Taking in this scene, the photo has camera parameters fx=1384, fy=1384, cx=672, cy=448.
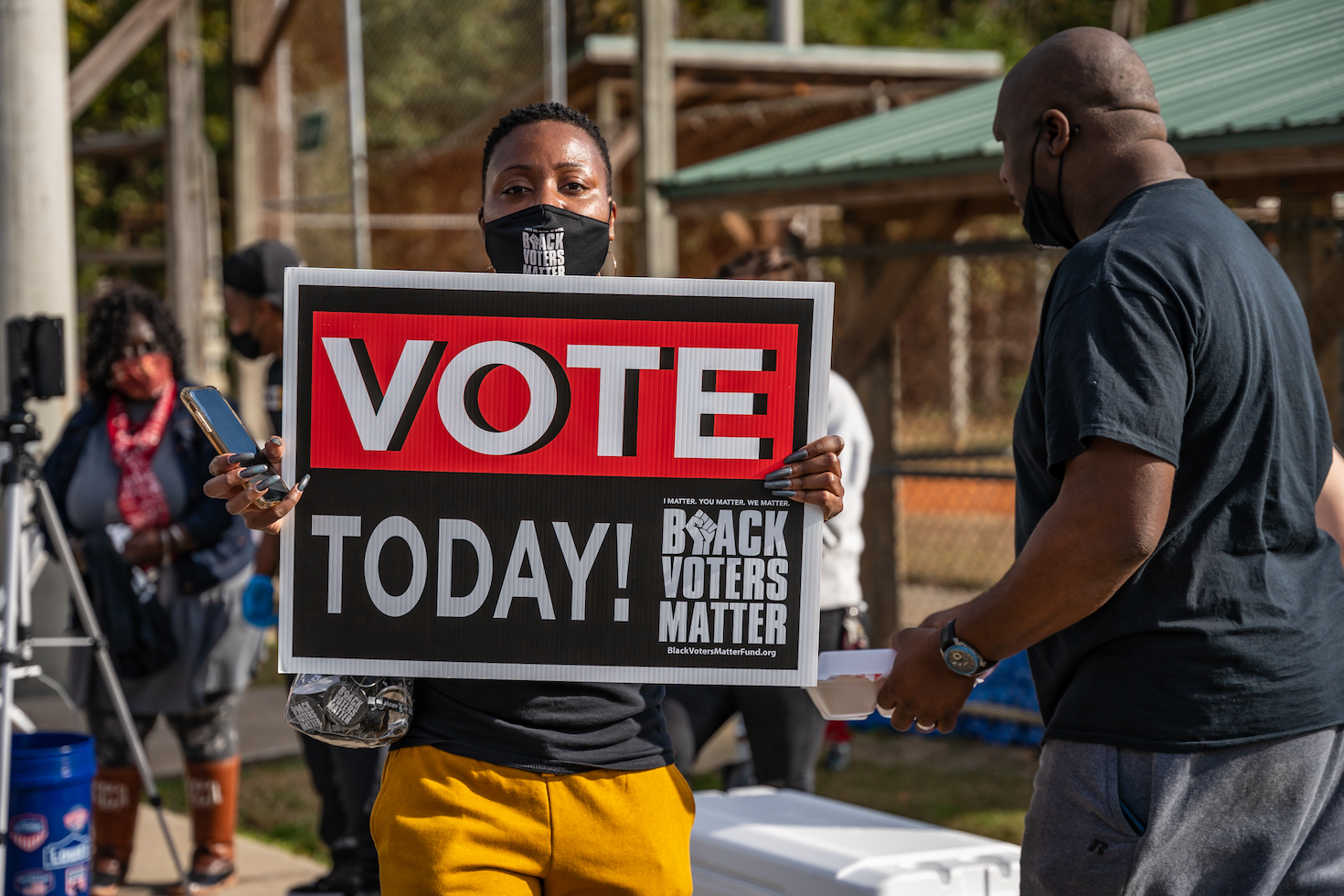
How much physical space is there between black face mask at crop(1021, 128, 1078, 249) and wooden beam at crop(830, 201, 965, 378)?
193 inches

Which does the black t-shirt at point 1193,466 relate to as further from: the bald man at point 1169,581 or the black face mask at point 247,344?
the black face mask at point 247,344

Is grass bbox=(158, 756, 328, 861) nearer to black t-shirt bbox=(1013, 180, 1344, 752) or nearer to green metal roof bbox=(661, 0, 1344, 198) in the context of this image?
green metal roof bbox=(661, 0, 1344, 198)

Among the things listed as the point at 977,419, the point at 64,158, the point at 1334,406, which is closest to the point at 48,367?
the point at 64,158

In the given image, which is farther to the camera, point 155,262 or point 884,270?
point 155,262

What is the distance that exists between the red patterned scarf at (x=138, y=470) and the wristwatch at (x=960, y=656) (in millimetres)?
3748

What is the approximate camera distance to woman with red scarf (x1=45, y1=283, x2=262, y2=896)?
5156mm

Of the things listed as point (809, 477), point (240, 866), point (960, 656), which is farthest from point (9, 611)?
point (960, 656)

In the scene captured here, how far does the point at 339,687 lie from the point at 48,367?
308 cm

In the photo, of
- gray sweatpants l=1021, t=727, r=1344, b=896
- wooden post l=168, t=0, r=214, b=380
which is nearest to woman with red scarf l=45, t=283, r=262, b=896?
gray sweatpants l=1021, t=727, r=1344, b=896

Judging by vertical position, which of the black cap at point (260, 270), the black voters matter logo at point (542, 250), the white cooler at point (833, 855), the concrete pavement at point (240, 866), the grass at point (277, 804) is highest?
the black cap at point (260, 270)

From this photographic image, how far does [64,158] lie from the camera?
705 cm

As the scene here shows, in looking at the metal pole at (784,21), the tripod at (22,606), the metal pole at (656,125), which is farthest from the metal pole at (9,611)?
the metal pole at (784,21)

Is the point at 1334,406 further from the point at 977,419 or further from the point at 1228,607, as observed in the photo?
the point at 977,419

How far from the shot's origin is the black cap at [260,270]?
4867 mm
